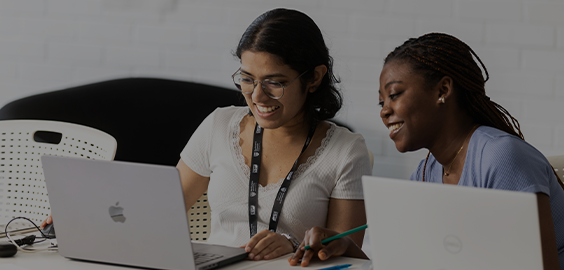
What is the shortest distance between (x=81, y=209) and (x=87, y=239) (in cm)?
7

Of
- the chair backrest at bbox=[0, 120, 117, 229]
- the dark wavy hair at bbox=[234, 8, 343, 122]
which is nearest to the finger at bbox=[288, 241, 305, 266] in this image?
the dark wavy hair at bbox=[234, 8, 343, 122]

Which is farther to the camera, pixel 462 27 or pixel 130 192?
pixel 462 27

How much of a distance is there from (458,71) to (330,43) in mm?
1165

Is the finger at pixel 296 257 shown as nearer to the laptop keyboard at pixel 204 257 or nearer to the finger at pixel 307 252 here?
the finger at pixel 307 252

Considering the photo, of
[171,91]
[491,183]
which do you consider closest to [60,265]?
[491,183]

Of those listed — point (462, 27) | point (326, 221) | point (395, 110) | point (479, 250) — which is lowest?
point (326, 221)

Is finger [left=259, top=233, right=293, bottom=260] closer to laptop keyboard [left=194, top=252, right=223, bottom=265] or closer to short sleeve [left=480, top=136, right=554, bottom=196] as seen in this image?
laptop keyboard [left=194, top=252, right=223, bottom=265]

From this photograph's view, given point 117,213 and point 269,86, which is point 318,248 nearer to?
point 117,213

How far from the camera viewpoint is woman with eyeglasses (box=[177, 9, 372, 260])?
5.48 ft

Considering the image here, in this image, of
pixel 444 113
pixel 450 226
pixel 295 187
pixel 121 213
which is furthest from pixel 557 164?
pixel 121 213

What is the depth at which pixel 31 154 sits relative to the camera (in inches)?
78.5

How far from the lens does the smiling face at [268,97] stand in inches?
65.5

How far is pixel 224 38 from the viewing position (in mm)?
2590

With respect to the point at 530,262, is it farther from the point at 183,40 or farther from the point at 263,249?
the point at 183,40
